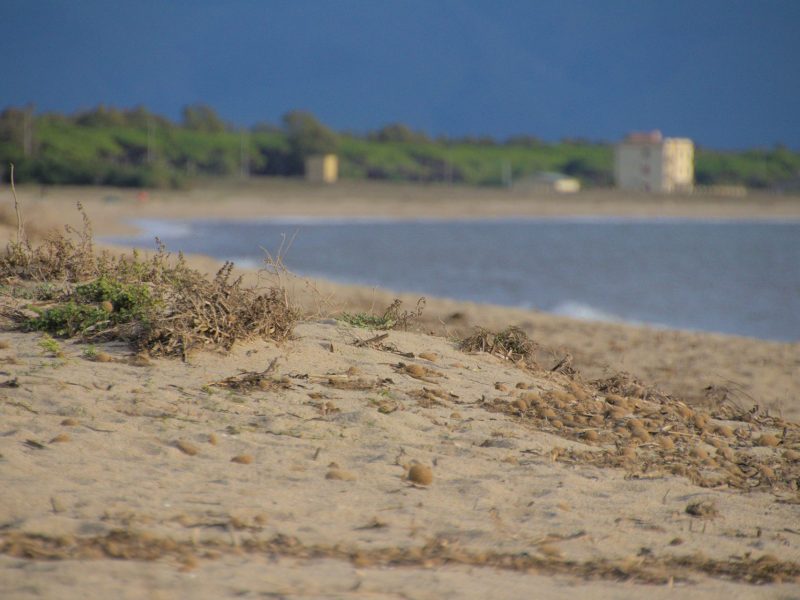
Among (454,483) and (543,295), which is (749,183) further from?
(454,483)

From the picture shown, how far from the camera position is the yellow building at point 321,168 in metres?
72.8

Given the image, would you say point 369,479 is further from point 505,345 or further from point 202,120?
point 202,120

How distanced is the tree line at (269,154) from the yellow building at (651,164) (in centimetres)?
317

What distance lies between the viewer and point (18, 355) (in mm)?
5250

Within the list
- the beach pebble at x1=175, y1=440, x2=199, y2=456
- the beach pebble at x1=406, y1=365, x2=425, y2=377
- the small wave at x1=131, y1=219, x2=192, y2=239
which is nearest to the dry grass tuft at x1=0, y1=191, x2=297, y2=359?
the beach pebble at x1=406, y1=365, x2=425, y2=377

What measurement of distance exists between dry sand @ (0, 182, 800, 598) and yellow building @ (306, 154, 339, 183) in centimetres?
6696

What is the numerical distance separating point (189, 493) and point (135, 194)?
50.6m

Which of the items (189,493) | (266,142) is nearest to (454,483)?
(189,493)

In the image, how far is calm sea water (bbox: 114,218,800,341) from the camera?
1800cm

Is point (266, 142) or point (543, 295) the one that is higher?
point (266, 142)

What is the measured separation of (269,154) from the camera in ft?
260

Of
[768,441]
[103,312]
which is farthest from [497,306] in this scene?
[103,312]

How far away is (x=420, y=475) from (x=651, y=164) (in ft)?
284

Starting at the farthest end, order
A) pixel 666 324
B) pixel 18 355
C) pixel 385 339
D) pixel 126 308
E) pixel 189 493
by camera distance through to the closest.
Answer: pixel 666 324 → pixel 385 339 → pixel 126 308 → pixel 18 355 → pixel 189 493
